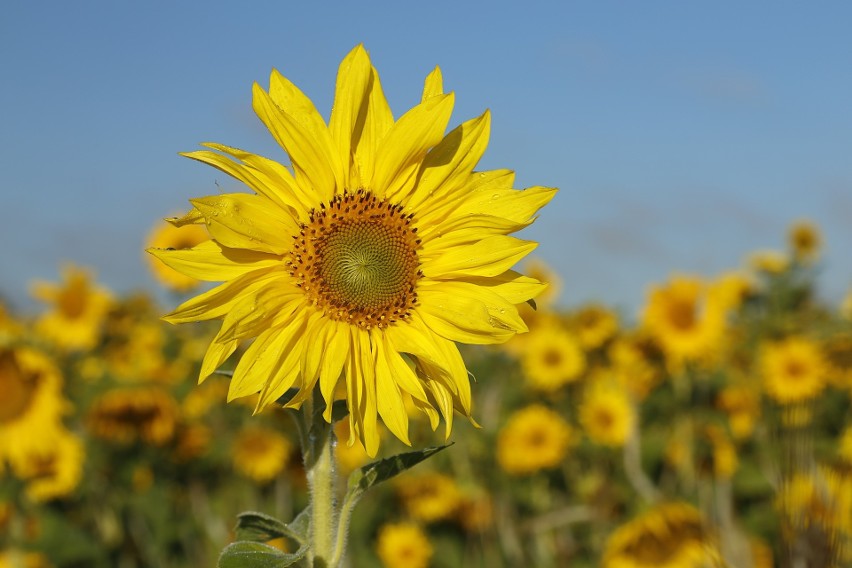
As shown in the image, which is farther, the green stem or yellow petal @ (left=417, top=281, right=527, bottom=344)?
yellow petal @ (left=417, top=281, right=527, bottom=344)

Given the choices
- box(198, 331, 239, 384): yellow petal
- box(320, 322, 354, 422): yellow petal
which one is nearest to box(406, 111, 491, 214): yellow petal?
box(320, 322, 354, 422): yellow petal

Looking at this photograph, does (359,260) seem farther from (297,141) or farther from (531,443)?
(531,443)

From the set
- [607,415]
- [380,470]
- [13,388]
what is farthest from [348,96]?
[607,415]

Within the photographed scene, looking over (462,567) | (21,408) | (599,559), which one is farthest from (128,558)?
(599,559)

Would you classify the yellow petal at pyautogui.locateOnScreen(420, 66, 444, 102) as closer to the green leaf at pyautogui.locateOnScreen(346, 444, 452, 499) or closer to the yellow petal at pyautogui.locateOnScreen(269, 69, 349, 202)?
the yellow petal at pyautogui.locateOnScreen(269, 69, 349, 202)

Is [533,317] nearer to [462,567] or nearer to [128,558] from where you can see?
[462,567]

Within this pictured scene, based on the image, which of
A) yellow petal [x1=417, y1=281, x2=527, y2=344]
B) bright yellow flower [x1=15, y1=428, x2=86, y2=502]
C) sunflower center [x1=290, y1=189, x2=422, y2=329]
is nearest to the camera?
yellow petal [x1=417, y1=281, x2=527, y2=344]
